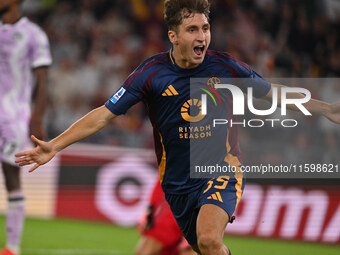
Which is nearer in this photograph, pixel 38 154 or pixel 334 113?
pixel 38 154

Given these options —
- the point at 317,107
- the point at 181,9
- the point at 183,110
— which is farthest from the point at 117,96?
the point at 317,107

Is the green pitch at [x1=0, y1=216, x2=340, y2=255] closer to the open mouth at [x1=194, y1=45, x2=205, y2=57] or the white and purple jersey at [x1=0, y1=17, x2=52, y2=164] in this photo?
the white and purple jersey at [x1=0, y1=17, x2=52, y2=164]

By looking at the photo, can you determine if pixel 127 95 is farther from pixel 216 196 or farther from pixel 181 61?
pixel 216 196

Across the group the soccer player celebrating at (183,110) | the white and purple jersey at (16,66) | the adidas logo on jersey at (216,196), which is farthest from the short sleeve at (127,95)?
the white and purple jersey at (16,66)

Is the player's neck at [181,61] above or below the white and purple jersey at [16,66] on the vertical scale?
above

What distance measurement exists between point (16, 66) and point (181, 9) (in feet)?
9.13

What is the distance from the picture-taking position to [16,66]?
276 inches

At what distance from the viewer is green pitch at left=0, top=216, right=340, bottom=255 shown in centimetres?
878

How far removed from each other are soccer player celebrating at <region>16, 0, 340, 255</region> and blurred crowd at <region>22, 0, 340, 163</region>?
4.86 meters

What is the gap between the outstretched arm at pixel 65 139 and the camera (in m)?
4.48

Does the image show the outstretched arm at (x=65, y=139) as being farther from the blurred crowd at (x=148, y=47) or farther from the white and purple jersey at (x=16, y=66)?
the blurred crowd at (x=148, y=47)

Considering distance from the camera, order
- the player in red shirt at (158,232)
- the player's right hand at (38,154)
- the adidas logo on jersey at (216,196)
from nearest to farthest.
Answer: the player's right hand at (38,154) → the adidas logo on jersey at (216,196) → the player in red shirt at (158,232)

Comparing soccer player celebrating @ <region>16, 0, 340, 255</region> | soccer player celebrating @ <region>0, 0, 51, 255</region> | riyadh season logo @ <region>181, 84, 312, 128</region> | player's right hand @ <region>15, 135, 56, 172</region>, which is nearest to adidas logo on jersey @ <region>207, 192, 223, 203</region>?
soccer player celebrating @ <region>16, 0, 340, 255</region>

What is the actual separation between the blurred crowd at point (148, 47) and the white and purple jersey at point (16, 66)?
12.9 ft
